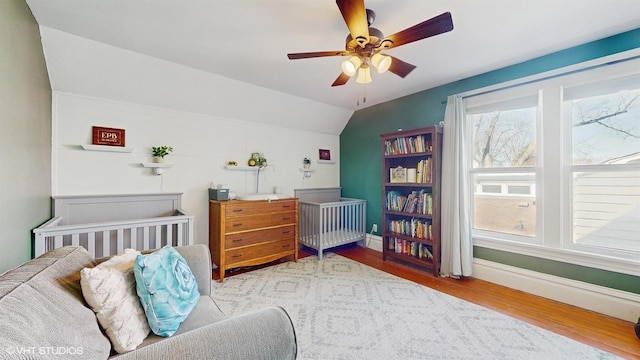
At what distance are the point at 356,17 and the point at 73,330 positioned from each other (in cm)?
186

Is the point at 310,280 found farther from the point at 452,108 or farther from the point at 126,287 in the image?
the point at 452,108

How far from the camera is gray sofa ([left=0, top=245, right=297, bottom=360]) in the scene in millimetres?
608

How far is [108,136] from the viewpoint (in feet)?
8.37

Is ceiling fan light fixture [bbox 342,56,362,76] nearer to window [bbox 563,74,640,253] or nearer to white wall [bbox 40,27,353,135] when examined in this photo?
white wall [bbox 40,27,353,135]

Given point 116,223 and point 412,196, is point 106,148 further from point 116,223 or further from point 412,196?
point 412,196

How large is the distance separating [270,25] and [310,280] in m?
2.50

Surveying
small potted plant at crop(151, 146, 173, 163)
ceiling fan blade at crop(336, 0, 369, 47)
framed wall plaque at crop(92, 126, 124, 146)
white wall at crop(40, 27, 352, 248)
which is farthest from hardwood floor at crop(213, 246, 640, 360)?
ceiling fan blade at crop(336, 0, 369, 47)

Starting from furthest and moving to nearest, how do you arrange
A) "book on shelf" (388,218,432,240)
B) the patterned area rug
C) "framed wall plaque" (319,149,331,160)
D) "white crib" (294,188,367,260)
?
"framed wall plaque" (319,149,331,160) → "white crib" (294,188,367,260) → "book on shelf" (388,218,432,240) → the patterned area rug

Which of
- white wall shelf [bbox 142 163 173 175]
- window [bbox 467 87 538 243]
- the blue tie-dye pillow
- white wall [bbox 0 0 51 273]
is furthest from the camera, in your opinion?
white wall shelf [bbox 142 163 173 175]

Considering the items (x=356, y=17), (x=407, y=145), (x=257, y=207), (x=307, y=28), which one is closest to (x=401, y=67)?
(x=356, y=17)

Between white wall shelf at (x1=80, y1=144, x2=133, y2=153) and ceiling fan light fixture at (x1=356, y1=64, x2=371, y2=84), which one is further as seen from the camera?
white wall shelf at (x1=80, y1=144, x2=133, y2=153)

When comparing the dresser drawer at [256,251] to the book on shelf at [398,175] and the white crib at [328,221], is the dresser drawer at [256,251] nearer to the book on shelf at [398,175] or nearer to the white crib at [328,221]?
the white crib at [328,221]

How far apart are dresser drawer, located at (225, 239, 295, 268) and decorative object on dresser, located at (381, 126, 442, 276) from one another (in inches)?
54.8

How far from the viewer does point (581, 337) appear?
5.78 feet
